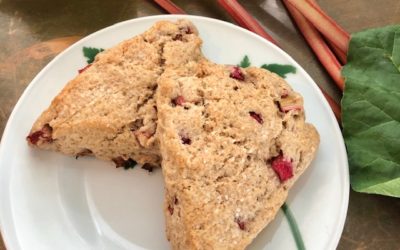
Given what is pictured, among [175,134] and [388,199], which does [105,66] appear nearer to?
[175,134]

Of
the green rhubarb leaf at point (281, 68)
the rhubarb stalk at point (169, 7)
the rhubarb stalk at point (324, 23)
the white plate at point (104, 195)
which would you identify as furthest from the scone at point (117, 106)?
the rhubarb stalk at point (324, 23)

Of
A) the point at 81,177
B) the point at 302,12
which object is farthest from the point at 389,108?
the point at 81,177

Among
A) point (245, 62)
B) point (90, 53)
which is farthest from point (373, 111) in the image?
point (90, 53)

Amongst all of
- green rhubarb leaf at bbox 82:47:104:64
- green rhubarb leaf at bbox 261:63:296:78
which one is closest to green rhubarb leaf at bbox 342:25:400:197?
green rhubarb leaf at bbox 261:63:296:78

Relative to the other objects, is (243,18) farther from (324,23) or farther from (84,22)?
(84,22)

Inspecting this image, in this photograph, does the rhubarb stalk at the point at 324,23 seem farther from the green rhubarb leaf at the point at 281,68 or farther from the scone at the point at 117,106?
the scone at the point at 117,106
